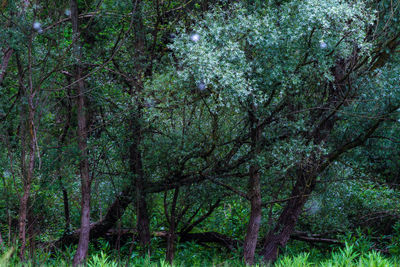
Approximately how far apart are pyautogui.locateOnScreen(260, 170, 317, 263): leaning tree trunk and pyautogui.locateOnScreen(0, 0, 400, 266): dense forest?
1.3 inches

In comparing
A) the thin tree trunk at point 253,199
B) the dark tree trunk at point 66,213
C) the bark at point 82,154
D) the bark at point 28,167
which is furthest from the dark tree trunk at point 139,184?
the thin tree trunk at point 253,199

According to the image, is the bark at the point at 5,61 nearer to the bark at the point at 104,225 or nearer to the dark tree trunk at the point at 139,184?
the dark tree trunk at the point at 139,184

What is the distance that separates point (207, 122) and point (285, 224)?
3.14m

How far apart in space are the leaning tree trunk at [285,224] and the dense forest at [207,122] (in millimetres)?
33

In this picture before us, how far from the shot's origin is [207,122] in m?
9.03

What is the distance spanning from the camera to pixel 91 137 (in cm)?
1015

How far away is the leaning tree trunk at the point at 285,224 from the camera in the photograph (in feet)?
32.4

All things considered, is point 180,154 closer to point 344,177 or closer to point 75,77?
point 75,77

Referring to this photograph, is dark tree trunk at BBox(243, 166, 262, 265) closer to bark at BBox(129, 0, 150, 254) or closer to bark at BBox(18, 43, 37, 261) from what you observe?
bark at BBox(129, 0, 150, 254)

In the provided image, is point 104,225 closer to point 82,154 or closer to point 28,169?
point 82,154

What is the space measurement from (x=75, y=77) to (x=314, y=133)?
510cm

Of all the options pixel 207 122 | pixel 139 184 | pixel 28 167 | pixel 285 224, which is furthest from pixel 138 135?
pixel 285 224

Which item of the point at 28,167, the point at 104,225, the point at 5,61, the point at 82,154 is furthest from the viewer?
the point at 104,225

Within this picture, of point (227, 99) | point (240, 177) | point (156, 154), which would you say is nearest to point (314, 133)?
point (240, 177)
